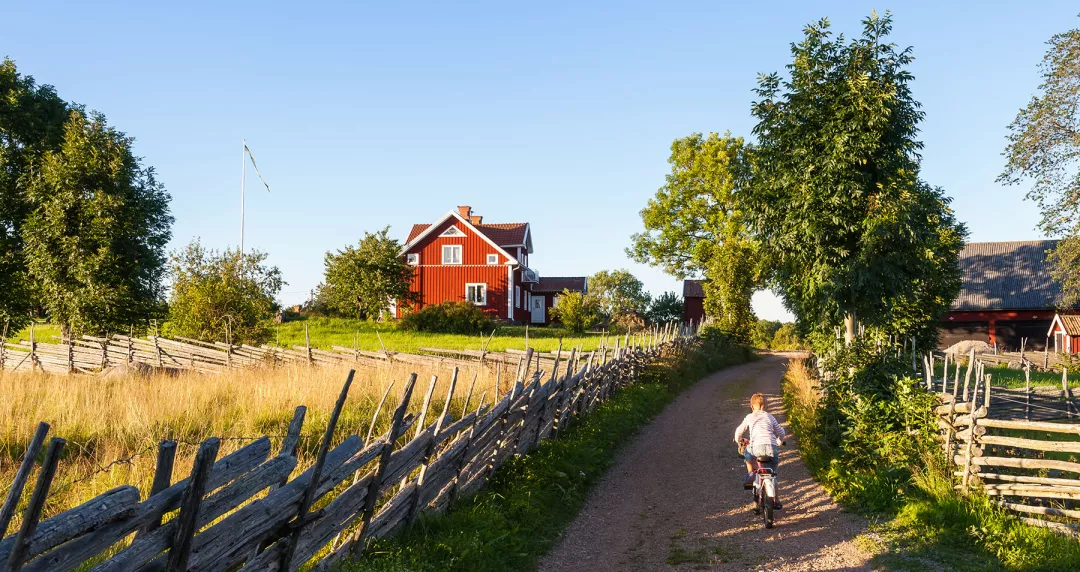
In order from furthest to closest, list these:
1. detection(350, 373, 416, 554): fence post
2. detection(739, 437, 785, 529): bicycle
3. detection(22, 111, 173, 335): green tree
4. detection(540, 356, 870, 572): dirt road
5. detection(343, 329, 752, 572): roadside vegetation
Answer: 1. detection(22, 111, 173, 335): green tree
2. detection(739, 437, 785, 529): bicycle
3. detection(540, 356, 870, 572): dirt road
4. detection(343, 329, 752, 572): roadside vegetation
5. detection(350, 373, 416, 554): fence post

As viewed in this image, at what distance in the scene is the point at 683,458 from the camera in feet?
38.7

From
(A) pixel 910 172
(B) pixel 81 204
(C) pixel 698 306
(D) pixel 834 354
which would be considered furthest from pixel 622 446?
(C) pixel 698 306

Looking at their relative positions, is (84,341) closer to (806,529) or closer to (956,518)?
(806,529)

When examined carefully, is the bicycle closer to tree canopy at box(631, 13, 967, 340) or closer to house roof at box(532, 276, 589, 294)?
tree canopy at box(631, 13, 967, 340)

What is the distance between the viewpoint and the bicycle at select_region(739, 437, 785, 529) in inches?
314

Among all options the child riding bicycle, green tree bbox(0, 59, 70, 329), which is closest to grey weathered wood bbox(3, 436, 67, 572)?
the child riding bicycle

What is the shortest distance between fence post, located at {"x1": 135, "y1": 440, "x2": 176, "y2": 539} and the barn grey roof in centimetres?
4270

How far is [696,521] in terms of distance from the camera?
8.32 meters

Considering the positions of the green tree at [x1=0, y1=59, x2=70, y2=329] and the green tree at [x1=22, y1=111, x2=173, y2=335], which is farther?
the green tree at [x1=0, y1=59, x2=70, y2=329]

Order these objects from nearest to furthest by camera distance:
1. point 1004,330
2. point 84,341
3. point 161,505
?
1. point 161,505
2. point 84,341
3. point 1004,330

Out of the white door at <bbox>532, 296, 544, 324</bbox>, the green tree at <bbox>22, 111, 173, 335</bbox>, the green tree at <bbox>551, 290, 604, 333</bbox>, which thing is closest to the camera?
the green tree at <bbox>22, 111, 173, 335</bbox>

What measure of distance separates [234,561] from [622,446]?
29.6 ft

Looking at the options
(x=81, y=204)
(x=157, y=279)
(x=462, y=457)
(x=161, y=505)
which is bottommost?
(x=462, y=457)

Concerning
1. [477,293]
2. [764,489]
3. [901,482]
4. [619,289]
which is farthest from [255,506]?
[619,289]
